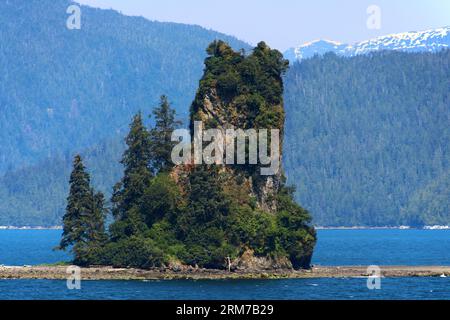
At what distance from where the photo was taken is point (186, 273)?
479 ft

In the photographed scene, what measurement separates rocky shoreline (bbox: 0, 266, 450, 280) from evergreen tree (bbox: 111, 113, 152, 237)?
21.0 ft

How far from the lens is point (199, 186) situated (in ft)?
488

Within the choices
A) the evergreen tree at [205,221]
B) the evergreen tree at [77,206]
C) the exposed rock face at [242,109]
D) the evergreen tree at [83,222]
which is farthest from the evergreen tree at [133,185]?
the exposed rock face at [242,109]

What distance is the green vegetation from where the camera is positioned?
148m

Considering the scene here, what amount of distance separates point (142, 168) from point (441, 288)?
137ft

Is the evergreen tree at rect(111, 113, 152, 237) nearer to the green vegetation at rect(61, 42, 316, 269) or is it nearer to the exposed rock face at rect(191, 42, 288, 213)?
the green vegetation at rect(61, 42, 316, 269)

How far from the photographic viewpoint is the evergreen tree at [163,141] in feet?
521

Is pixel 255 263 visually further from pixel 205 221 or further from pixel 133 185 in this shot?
pixel 133 185

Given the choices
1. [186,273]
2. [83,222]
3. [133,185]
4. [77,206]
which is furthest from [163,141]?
[186,273]

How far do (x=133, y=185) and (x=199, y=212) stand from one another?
38.2ft

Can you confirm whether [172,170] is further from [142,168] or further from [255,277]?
[255,277]

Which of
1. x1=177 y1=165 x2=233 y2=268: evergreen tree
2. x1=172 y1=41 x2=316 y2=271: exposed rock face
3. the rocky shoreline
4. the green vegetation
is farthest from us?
x1=172 y1=41 x2=316 y2=271: exposed rock face

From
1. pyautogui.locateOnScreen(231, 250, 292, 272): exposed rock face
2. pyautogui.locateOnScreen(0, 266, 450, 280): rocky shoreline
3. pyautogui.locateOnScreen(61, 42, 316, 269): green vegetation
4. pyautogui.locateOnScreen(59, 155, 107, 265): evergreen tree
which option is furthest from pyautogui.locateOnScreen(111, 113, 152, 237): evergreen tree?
pyautogui.locateOnScreen(231, 250, 292, 272): exposed rock face

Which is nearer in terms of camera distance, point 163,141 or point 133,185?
point 133,185
